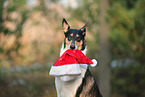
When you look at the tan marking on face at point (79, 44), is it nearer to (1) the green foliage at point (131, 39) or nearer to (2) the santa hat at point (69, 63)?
(2) the santa hat at point (69, 63)

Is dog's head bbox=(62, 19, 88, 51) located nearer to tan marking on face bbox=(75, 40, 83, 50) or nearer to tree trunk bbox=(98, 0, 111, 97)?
tan marking on face bbox=(75, 40, 83, 50)

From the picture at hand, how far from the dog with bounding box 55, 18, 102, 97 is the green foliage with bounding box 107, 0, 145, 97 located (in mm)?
5084

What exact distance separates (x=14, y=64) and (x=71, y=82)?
35.2ft

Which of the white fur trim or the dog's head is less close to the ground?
the dog's head

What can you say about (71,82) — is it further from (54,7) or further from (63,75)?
(54,7)

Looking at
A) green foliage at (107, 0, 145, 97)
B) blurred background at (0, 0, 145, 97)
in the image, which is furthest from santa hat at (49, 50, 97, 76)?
green foliage at (107, 0, 145, 97)

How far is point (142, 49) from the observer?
8.44 metres

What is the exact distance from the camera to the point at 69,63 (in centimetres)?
311

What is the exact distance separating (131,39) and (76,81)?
234 inches

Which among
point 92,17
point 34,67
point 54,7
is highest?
point 54,7

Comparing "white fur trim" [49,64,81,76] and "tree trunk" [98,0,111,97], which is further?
"tree trunk" [98,0,111,97]

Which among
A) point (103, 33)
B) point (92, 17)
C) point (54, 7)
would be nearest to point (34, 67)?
point (92, 17)

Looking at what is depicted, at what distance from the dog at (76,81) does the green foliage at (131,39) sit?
16.7 ft

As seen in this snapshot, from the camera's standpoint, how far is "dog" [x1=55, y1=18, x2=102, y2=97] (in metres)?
3.24
